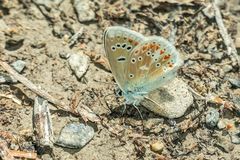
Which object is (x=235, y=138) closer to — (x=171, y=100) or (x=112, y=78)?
(x=171, y=100)

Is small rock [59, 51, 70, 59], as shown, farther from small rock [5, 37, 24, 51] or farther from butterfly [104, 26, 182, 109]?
butterfly [104, 26, 182, 109]

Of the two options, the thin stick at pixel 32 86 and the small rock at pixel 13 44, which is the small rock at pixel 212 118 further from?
the small rock at pixel 13 44

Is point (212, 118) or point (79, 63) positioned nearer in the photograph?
point (212, 118)

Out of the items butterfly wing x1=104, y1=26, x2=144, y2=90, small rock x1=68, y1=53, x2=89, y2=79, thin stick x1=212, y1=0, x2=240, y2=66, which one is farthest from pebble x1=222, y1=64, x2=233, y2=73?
small rock x1=68, y1=53, x2=89, y2=79

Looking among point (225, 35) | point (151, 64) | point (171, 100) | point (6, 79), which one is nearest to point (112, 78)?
point (151, 64)

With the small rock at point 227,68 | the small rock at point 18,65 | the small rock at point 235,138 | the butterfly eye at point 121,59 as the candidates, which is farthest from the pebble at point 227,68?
the small rock at point 18,65

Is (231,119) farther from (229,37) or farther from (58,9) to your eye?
(58,9)

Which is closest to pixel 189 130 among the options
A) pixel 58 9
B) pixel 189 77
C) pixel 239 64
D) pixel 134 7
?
pixel 189 77
